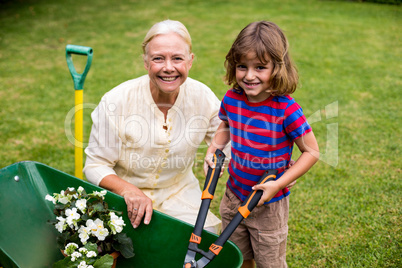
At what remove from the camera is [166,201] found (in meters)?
2.00

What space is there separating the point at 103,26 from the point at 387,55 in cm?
485

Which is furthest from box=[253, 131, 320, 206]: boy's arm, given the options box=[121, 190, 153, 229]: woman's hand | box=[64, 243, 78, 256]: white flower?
box=[64, 243, 78, 256]: white flower

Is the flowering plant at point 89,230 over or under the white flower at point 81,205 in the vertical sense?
under

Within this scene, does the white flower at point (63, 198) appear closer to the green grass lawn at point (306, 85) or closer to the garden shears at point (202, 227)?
the garden shears at point (202, 227)

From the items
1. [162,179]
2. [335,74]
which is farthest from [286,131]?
[335,74]

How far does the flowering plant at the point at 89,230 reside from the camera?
1.41m

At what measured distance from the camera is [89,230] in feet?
4.82

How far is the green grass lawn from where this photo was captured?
2.59m

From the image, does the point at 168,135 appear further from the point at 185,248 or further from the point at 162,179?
the point at 185,248

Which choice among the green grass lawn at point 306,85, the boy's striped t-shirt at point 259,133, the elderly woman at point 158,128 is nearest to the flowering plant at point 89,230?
the elderly woman at point 158,128

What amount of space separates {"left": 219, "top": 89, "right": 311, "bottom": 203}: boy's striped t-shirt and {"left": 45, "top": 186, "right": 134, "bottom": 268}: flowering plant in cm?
52

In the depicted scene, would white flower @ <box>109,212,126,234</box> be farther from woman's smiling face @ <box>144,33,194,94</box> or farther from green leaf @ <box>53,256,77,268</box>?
woman's smiling face @ <box>144,33,194,94</box>

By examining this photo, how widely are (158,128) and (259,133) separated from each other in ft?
1.74

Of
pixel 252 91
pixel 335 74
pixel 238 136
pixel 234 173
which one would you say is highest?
pixel 252 91
